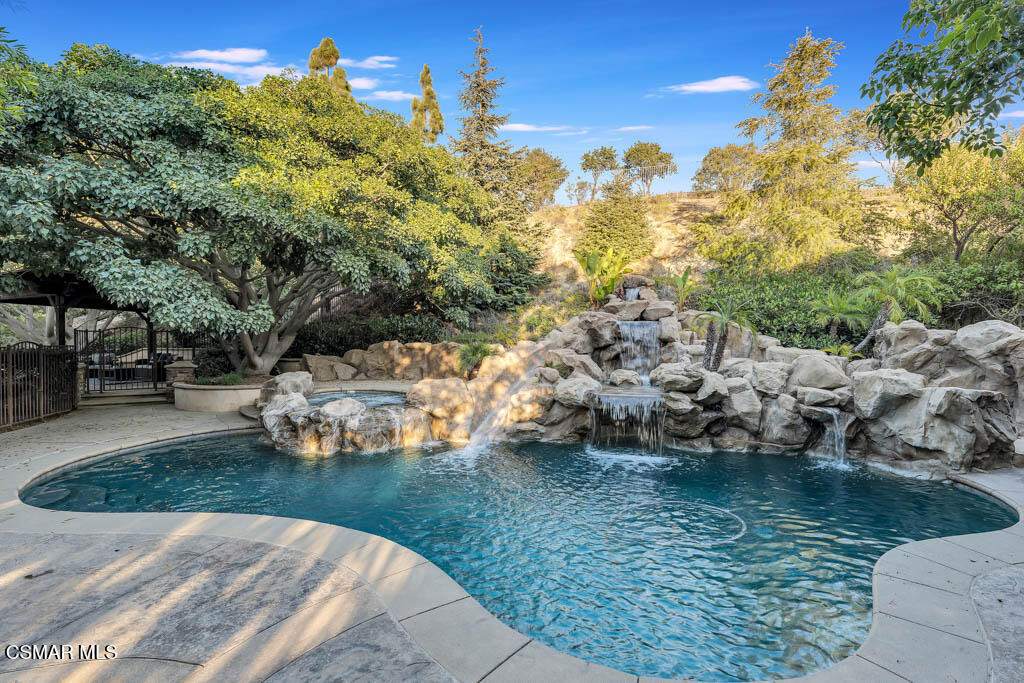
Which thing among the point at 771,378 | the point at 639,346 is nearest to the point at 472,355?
the point at 639,346

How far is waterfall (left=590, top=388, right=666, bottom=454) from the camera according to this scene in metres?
9.67

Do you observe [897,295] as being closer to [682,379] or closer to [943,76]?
[682,379]

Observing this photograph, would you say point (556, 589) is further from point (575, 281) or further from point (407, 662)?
point (575, 281)

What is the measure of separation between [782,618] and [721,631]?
1.83ft

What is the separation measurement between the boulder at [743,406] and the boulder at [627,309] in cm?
672

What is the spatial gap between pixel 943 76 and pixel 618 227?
835 inches

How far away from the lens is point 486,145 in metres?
23.6

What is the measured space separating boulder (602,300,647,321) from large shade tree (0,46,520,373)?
615 cm

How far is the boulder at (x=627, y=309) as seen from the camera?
1631 cm

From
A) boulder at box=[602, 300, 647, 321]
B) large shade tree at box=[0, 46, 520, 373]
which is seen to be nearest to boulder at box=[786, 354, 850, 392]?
boulder at box=[602, 300, 647, 321]

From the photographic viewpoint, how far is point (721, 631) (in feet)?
11.8

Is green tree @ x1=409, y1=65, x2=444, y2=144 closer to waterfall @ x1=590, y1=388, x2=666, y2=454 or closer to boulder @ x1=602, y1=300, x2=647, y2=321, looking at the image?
boulder @ x1=602, y1=300, x2=647, y2=321

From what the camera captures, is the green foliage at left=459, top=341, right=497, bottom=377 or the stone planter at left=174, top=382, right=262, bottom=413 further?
the green foliage at left=459, top=341, right=497, bottom=377

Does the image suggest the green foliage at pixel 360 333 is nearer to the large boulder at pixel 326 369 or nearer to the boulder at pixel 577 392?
the large boulder at pixel 326 369
